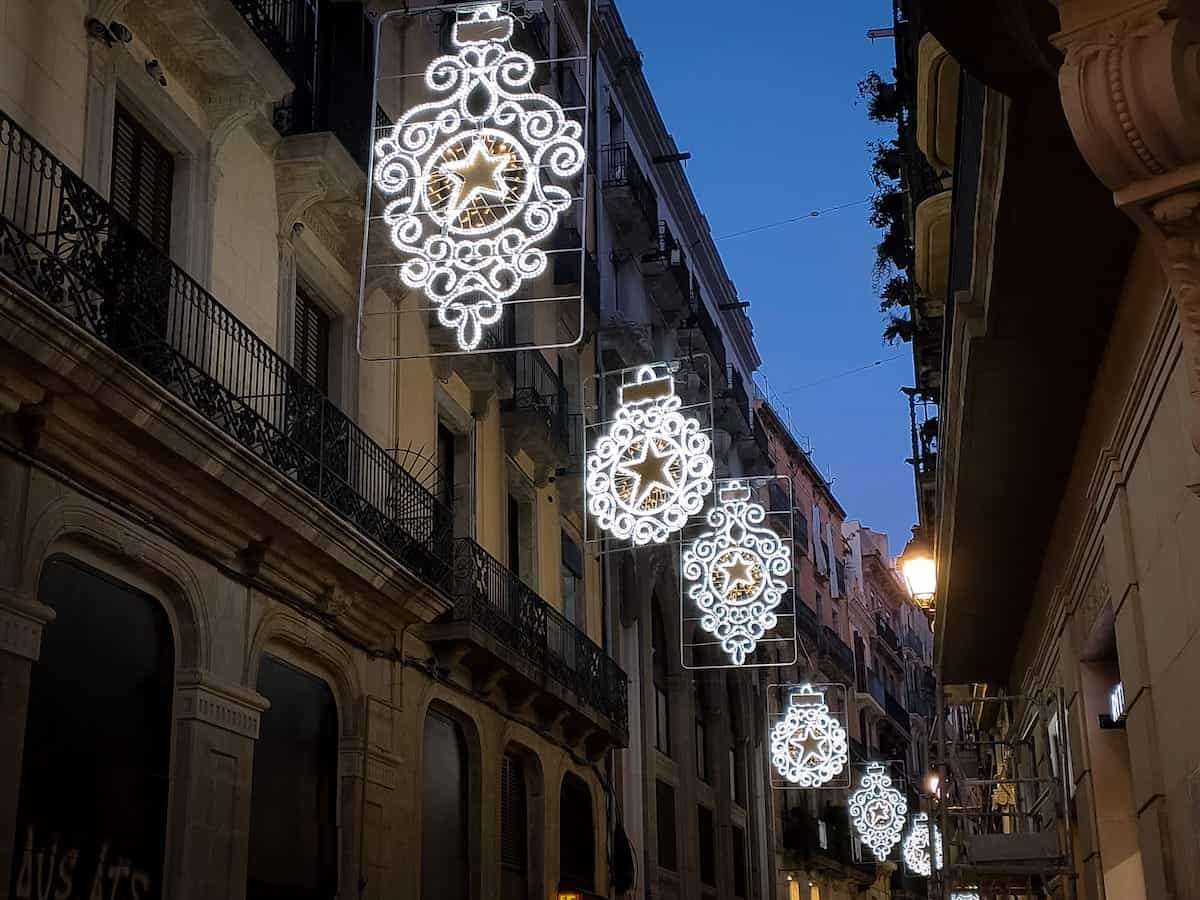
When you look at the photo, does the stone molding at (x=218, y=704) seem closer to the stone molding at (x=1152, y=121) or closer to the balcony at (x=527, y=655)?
the balcony at (x=527, y=655)

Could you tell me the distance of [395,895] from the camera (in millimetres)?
16703

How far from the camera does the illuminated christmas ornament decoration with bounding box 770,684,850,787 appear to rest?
27.1 meters

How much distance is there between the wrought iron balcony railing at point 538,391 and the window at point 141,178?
7.96m

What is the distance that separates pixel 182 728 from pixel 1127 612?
291 inches

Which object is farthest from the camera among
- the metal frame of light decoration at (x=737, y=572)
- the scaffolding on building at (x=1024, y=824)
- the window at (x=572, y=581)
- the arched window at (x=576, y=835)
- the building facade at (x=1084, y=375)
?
the window at (x=572, y=581)

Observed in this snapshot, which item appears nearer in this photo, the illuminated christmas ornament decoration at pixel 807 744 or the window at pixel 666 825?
the illuminated christmas ornament decoration at pixel 807 744

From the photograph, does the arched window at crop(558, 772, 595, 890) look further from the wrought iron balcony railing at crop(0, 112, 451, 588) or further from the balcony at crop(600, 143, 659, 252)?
the balcony at crop(600, 143, 659, 252)

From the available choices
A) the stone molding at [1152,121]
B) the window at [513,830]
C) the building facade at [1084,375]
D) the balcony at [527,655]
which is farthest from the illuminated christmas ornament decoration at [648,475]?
the stone molding at [1152,121]

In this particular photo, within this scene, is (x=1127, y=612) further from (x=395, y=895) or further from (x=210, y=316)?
(x=395, y=895)

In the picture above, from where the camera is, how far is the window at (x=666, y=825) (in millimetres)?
30031

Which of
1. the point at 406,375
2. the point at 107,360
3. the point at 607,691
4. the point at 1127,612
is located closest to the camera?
the point at 1127,612

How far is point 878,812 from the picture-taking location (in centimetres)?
3588

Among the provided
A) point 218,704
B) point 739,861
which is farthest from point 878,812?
point 218,704

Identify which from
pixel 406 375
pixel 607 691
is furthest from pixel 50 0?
pixel 607 691
